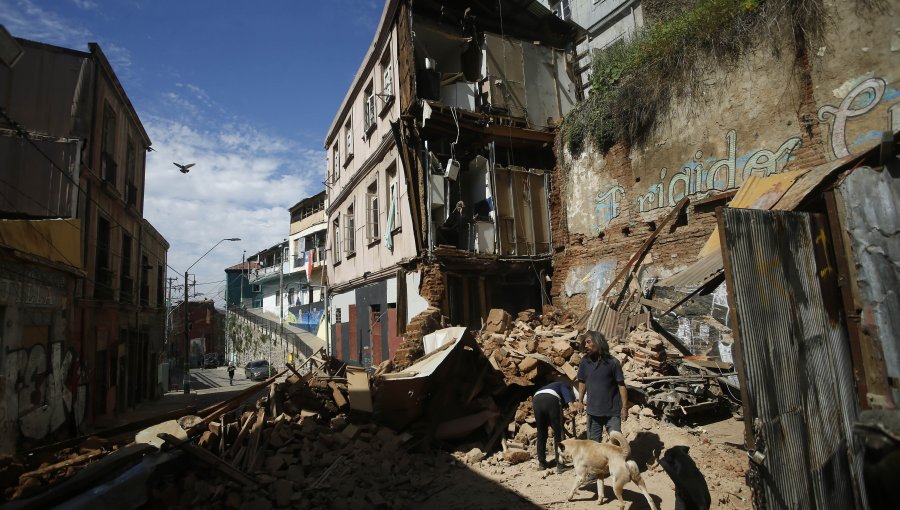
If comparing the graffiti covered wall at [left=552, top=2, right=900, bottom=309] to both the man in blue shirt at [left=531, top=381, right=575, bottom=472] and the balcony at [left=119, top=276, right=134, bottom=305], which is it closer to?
the man in blue shirt at [left=531, top=381, right=575, bottom=472]

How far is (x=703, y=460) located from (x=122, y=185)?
19198mm

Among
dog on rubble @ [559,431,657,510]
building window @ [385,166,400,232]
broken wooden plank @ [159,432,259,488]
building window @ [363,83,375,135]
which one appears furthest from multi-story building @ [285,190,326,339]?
dog on rubble @ [559,431,657,510]

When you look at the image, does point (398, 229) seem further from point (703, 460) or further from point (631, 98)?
point (703, 460)

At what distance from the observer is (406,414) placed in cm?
699

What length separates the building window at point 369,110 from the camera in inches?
617

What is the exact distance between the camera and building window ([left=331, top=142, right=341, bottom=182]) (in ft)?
66.2

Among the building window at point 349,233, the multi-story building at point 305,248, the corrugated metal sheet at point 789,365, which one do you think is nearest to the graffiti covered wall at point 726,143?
the corrugated metal sheet at point 789,365

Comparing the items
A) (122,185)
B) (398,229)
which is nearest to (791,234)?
(398,229)

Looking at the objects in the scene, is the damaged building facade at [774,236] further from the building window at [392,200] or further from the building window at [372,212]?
the building window at [372,212]

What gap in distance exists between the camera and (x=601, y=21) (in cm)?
1762

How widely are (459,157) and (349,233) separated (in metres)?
6.73

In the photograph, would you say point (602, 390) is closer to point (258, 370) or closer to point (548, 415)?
point (548, 415)

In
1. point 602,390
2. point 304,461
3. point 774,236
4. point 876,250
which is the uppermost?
point 774,236

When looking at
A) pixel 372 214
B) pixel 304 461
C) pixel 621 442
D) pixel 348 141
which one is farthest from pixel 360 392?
pixel 348 141
